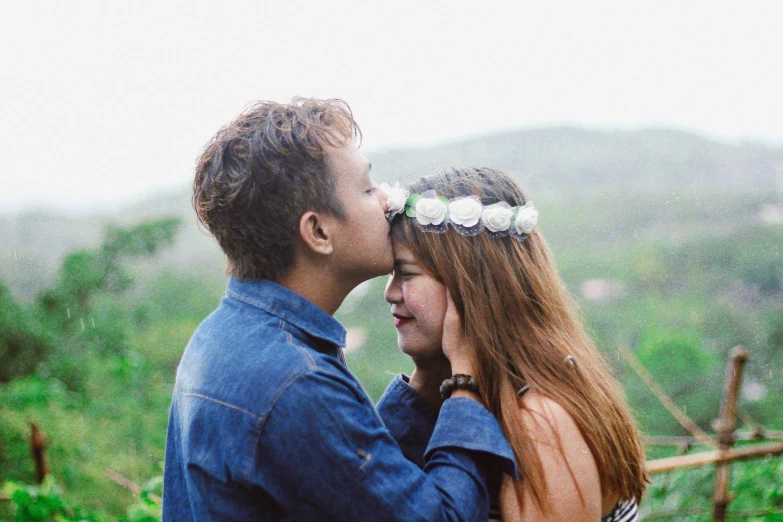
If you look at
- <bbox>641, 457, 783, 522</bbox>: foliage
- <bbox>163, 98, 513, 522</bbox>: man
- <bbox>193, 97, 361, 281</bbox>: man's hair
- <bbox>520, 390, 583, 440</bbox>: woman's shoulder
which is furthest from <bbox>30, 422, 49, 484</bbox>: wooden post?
<bbox>641, 457, 783, 522</bbox>: foliage

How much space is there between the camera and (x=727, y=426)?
10.8 ft

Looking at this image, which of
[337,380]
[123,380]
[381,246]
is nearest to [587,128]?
[123,380]

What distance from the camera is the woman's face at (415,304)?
7.82 feet

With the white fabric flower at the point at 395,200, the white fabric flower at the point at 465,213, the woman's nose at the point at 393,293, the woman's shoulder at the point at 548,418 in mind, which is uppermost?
the white fabric flower at the point at 395,200

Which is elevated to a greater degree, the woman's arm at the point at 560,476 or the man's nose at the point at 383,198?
the man's nose at the point at 383,198

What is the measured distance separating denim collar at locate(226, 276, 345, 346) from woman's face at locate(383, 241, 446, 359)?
345mm

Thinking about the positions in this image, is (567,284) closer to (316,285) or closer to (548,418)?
(548,418)

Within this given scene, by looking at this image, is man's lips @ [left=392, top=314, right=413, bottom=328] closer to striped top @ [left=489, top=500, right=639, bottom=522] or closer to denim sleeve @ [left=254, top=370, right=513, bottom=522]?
denim sleeve @ [left=254, top=370, right=513, bottom=522]

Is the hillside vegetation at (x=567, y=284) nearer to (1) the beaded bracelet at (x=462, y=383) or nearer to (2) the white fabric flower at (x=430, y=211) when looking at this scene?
(2) the white fabric flower at (x=430, y=211)

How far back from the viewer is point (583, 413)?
2152 mm

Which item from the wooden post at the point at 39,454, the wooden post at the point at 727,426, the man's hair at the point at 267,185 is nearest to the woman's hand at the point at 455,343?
the man's hair at the point at 267,185

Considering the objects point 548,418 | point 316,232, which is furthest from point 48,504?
point 548,418

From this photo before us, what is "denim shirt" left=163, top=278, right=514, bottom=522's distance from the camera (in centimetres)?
174

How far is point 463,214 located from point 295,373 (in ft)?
2.80
